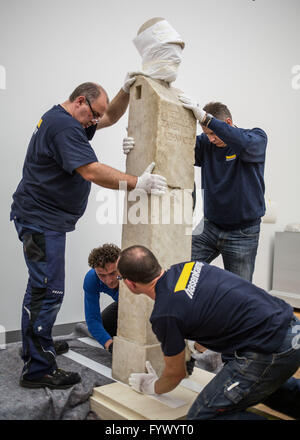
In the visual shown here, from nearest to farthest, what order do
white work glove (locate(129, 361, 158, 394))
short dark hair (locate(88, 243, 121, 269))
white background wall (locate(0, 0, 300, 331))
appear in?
1. white work glove (locate(129, 361, 158, 394))
2. short dark hair (locate(88, 243, 121, 269))
3. white background wall (locate(0, 0, 300, 331))

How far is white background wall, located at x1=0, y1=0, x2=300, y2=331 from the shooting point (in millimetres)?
2816

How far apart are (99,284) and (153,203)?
2.57 ft

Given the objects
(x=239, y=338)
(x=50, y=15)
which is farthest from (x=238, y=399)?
(x=50, y=15)

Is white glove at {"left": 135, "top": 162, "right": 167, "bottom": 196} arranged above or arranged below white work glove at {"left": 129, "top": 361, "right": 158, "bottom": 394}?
above

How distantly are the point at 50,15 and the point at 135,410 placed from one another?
2.67 m

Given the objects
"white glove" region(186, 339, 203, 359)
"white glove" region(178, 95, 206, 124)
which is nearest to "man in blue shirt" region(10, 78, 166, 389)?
"white glove" region(178, 95, 206, 124)

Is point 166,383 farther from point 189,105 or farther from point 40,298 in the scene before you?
point 189,105

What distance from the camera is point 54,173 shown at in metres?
1.96

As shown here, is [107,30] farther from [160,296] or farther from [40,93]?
[160,296]

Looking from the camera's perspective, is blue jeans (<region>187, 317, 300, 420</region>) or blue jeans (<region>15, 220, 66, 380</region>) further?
blue jeans (<region>15, 220, 66, 380</region>)

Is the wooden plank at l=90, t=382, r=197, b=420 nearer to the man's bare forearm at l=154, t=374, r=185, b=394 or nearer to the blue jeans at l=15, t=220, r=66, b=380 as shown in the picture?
the man's bare forearm at l=154, t=374, r=185, b=394

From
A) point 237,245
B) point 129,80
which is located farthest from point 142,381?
point 129,80

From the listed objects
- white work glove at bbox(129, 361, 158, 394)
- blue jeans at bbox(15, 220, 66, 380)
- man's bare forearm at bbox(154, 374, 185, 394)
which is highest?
blue jeans at bbox(15, 220, 66, 380)

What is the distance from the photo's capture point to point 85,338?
9.01 feet
